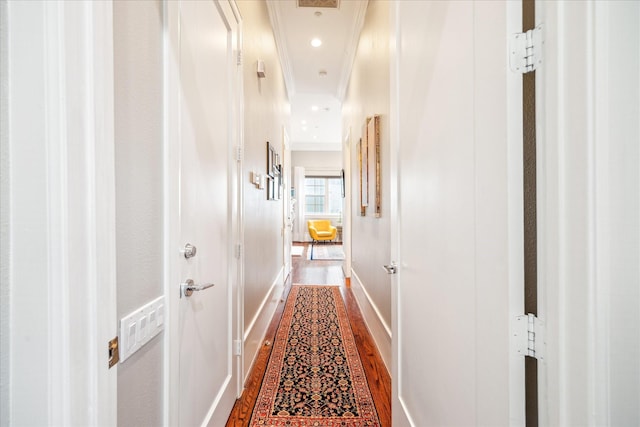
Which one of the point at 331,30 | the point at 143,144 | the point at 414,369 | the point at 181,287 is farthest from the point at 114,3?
the point at 331,30

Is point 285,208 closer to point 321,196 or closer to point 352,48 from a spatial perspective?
point 352,48

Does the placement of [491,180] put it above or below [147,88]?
below

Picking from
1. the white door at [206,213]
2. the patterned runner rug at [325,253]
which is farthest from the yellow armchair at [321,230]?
the white door at [206,213]

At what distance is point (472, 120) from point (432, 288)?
60cm

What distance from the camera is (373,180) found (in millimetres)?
2580

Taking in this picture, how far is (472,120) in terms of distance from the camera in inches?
33.5

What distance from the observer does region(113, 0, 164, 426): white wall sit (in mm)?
742

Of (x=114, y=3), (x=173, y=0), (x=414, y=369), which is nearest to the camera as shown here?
(x=114, y=3)

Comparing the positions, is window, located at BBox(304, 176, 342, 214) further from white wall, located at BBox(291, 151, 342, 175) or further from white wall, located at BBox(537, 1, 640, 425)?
white wall, located at BBox(537, 1, 640, 425)

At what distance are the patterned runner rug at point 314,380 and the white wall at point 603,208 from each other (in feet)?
4.49

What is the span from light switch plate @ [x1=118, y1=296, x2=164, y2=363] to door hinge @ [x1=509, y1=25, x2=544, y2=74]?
3.60 ft

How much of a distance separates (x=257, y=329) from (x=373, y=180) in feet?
5.00

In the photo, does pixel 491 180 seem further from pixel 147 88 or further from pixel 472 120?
pixel 147 88

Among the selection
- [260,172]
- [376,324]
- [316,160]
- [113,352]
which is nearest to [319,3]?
[260,172]
